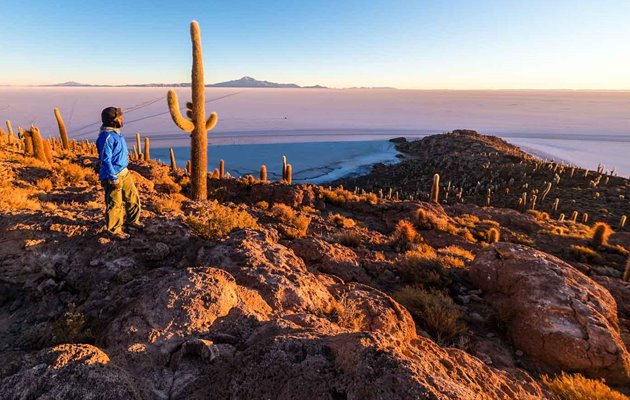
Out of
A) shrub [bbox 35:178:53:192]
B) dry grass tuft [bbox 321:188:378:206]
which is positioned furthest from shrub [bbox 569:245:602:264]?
shrub [bbox 35:178:53:192]

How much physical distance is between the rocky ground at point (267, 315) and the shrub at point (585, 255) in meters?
5.13

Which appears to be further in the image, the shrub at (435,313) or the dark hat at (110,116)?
the dark hat at (110,116)

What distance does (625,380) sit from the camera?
13.9ft

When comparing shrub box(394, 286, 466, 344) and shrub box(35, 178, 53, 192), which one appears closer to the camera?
shrub box(394, 286, 466, 344)

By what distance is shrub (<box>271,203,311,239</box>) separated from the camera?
24.6 feet

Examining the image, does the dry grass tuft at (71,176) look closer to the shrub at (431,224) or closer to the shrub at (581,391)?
the shrub at (431,224)

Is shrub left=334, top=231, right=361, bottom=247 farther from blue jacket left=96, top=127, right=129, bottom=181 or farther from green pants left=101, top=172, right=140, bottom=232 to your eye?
blue jacket left=96, top=127, right=129, bottom=181

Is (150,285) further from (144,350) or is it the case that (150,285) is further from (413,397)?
(413,397)

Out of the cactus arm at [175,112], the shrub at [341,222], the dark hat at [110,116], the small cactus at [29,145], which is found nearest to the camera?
the dark hat at [110,116]

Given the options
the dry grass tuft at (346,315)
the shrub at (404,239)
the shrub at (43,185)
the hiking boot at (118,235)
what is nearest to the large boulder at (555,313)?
the dry grass tuft at (346,315)

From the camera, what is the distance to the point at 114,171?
505 centimetres

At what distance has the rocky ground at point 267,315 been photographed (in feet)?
7.29

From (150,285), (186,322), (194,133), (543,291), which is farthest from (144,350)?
(194,133)

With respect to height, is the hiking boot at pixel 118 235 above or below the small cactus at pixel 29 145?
below
